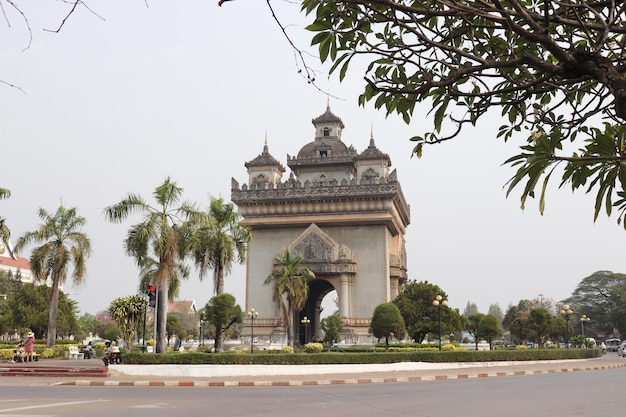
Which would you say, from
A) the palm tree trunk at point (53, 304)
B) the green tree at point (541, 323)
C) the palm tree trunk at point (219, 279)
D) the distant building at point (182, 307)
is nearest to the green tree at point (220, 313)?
the palm tree trunk at point (219, 279)

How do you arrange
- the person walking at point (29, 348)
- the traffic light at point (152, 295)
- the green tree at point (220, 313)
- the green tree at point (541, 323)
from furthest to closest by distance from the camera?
the green tree at point (541, 323) < the green tree at point (220, 313) < the person walking at point (29, 348) < the traffic light at point (152, 295)

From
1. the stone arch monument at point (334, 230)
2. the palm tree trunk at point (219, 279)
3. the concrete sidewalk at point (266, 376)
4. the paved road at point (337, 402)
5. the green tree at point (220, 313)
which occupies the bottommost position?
the concrete sidewalk at point (266, 376)

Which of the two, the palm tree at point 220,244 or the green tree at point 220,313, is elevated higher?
the palm tree at point 220,244

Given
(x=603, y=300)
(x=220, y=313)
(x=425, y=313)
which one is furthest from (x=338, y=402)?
(x=603, y=300)

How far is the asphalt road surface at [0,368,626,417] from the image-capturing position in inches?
450

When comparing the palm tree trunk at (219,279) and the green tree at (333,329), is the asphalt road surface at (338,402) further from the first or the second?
the green tree at (333,329)

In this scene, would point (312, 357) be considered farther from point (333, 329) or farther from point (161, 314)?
point (333, 329)

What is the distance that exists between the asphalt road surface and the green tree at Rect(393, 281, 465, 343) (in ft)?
78.5

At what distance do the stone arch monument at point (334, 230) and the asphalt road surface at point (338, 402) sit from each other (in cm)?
2790

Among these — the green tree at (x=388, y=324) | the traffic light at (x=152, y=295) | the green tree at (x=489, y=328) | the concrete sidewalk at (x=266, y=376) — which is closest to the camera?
the concrete sidewalk at (x=266, y=376)

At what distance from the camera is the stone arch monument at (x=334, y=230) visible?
4575 cm

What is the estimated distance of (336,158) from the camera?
52000 millimetres

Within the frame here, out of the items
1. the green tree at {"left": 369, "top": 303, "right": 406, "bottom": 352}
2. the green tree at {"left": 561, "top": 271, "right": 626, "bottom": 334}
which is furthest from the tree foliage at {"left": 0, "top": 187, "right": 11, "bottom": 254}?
the green tree at {"left": 561, "top": 271, "right": 626, "bottom": 334}

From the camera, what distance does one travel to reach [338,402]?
13.7 meters
